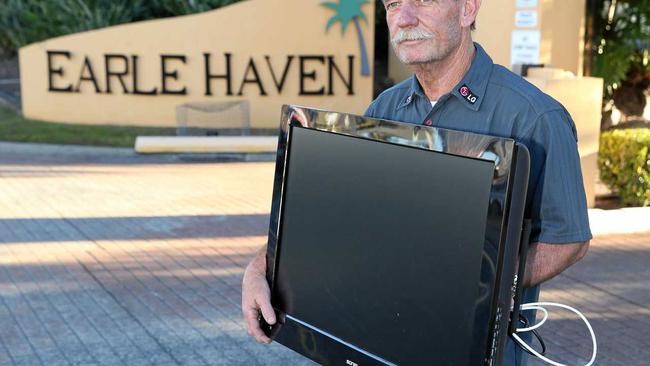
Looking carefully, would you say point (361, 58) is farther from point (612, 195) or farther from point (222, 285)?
point (222, 285)

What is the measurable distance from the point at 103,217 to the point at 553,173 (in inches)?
305

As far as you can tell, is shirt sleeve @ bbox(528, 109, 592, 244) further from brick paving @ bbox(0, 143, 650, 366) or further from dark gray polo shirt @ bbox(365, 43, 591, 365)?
brick paving @ bbox(0, 143, 650, 366)

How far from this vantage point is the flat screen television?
1.50 metres

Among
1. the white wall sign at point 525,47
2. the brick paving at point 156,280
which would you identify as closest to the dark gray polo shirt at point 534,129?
the brick paving at point 156,280

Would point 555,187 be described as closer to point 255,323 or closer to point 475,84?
point 475,84

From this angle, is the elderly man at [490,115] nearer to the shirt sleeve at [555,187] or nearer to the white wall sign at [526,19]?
the shirt sleeve at [555,187]

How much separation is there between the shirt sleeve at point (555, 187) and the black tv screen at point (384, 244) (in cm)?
30

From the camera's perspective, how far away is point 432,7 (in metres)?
1.86

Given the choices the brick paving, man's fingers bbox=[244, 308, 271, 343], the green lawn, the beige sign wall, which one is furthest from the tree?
man's fingers bbox=[244, 308, 271, 343]

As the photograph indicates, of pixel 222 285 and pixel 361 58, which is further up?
pixel 361 58

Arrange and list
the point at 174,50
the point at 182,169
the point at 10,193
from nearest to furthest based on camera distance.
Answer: the point at 10,193
the point at 182,169
the point at 174,50

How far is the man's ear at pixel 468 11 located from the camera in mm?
1906

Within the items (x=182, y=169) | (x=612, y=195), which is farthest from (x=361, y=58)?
(x=612, y=195)

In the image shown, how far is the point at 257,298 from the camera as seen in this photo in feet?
6.52
